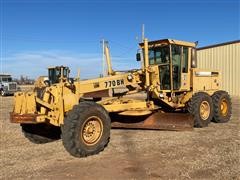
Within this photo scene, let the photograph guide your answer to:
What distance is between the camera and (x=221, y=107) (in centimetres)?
1475

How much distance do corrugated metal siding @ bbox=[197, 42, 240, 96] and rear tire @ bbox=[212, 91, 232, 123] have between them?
14.5 m

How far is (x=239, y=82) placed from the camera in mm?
28688

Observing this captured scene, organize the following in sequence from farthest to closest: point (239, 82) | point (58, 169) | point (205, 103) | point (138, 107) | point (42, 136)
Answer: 1. point (239, 82)
2. point (205, 103)
3. point (138, 107)
4. point (42, 136)
5. point (58, 169)

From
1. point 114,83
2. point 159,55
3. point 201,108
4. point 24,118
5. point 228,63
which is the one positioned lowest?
point 201,108

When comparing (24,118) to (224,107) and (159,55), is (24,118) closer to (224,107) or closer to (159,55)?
(159,55)

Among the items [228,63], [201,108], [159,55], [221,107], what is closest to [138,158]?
[201,108]

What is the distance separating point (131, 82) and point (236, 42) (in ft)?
63.4

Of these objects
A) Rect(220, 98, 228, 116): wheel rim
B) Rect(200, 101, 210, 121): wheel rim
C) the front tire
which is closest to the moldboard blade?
Rect(200, 101, 210, 121): wheel rim

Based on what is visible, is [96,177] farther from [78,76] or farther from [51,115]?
[78,76]

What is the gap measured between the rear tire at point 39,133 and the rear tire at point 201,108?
455 centimetres

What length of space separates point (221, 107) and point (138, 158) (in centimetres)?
704

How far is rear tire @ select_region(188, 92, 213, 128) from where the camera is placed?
41.8 feet

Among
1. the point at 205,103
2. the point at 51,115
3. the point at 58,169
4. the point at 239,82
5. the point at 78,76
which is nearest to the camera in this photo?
the point at 58,169

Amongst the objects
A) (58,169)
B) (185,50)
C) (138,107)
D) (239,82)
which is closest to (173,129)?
(138,107)
